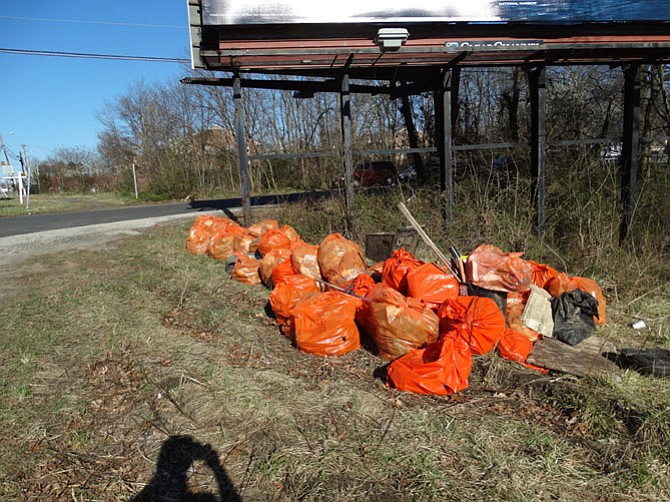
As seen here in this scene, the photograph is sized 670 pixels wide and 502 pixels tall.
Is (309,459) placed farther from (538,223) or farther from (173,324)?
(538,223)

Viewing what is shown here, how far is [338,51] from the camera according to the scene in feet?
23.8

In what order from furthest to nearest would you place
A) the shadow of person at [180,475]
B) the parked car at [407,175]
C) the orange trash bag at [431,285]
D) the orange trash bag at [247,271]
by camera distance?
the parked car at [407,175]
the orange trash bag at [247,271]
the orange trash bag at [431,285]
the shadow of person at [180,475]

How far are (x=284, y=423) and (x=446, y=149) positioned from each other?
6.04 metres

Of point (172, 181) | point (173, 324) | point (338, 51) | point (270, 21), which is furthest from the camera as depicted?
point (172, 181)

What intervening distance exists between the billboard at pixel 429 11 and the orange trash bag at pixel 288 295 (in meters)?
5.05

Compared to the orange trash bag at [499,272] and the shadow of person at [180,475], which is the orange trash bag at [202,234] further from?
the shadow of person at [180,475]

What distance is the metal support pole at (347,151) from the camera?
768 centimetres

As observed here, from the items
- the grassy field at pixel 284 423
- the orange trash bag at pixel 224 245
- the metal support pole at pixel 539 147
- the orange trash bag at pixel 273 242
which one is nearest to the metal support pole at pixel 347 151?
the orange trash bag at pixel 273 242

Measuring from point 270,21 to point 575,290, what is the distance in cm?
631

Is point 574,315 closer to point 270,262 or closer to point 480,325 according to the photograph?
point 480,325

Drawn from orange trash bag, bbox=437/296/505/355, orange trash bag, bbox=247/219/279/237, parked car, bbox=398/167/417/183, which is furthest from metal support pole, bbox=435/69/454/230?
orange trash bag, bbox=437/296/505/355

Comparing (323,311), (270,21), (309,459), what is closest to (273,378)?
(323,311)

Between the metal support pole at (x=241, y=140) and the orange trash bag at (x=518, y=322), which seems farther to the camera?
the metal support pole at (x=241, y=140)

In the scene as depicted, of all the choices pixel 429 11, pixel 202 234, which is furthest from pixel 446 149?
pixel 202 234
